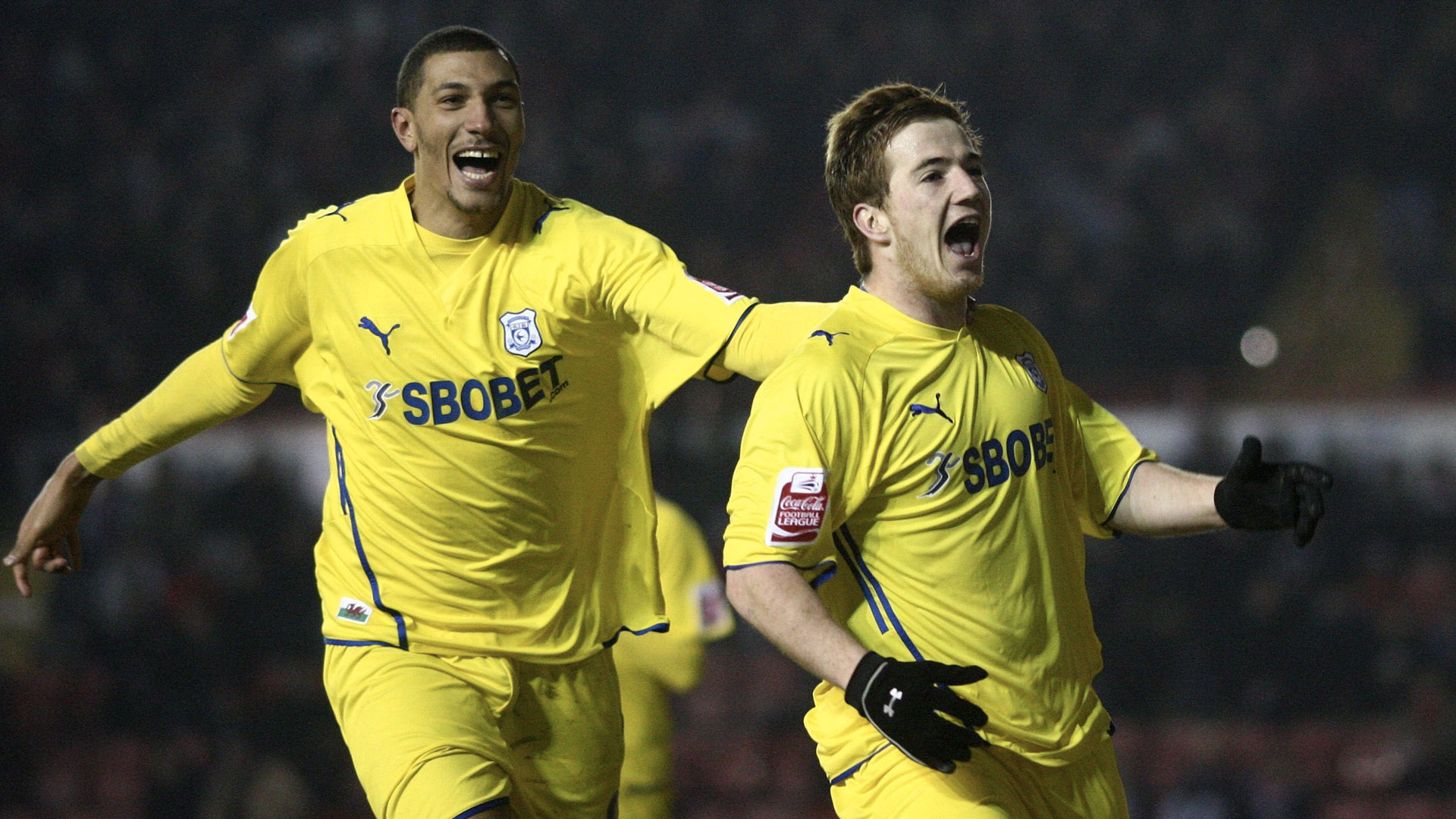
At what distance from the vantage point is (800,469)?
8.27 feet

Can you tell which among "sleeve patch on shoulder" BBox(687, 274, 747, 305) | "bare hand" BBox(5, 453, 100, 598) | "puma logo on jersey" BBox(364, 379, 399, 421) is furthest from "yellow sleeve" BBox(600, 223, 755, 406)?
"bare hand" BBox(5, 453, 100, 598)

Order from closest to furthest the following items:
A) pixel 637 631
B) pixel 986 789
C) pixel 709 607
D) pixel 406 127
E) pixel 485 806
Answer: pixel 986 789 → pixel 485 806 → pixel 406 127 → pixel 637 631 → pixel 709 607

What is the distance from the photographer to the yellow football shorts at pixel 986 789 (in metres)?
2.57

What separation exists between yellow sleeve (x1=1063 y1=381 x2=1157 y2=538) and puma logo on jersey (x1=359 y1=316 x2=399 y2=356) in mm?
1444

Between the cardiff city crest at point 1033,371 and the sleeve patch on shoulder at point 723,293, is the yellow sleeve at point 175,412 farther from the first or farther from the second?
the cardiff city crest at point 1033,371

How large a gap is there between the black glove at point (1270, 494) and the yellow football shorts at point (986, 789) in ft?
1.64

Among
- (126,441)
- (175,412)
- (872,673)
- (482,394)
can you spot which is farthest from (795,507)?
(126,441)

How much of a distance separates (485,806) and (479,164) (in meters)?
1.35

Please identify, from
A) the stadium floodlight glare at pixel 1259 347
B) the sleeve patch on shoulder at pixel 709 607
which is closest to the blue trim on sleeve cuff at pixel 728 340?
the sleeve patch on shoulder at pixel 709 607

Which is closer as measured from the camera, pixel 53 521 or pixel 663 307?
pixel 663 307

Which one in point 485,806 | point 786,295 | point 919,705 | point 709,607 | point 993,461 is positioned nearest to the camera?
point 919,705

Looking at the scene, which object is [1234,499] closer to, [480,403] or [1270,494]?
[1270,494]

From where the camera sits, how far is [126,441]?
3652 millimetres

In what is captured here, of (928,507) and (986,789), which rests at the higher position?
(928,507)
